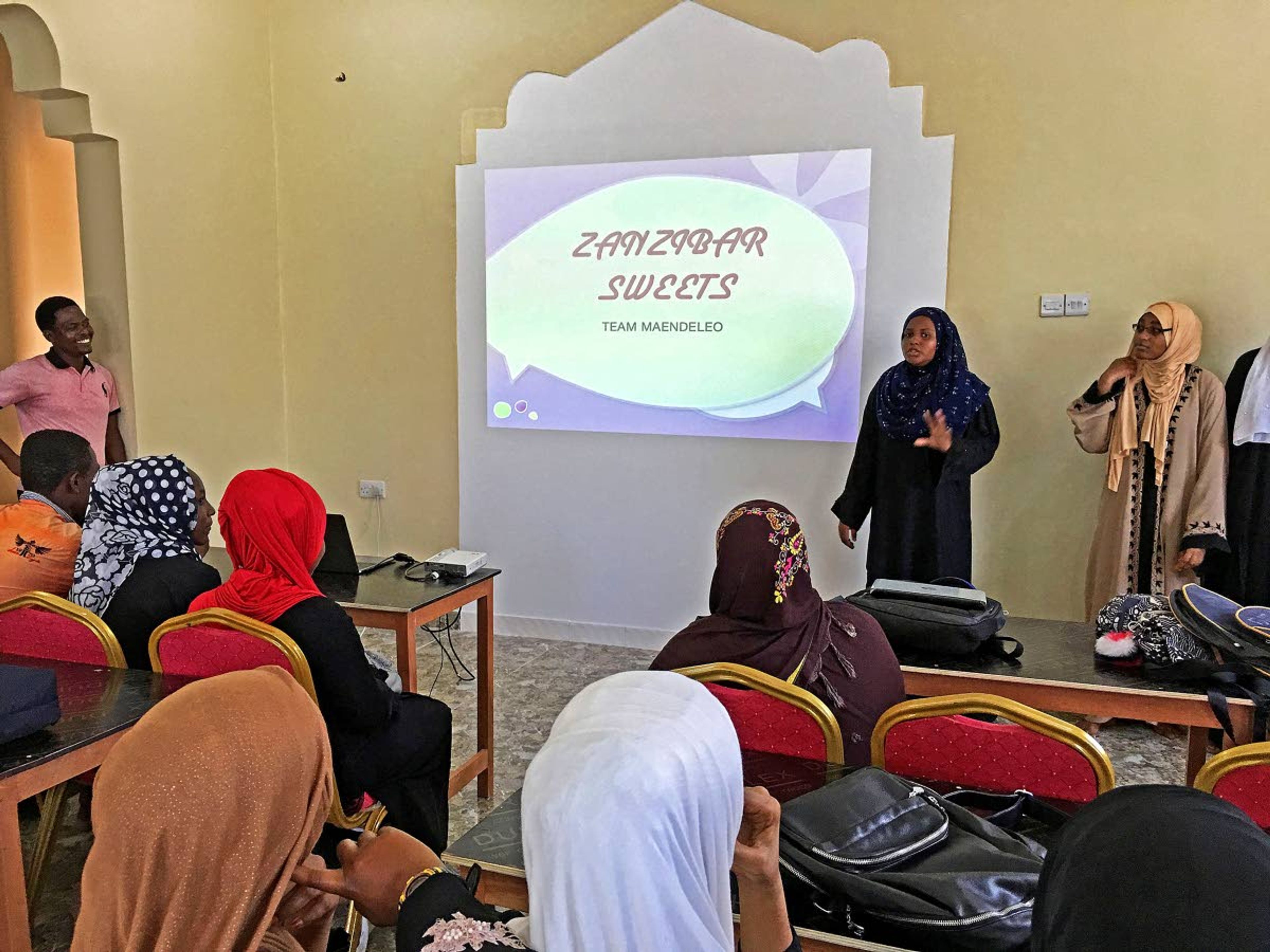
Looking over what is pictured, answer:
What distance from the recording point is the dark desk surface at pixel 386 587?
7.89 feet

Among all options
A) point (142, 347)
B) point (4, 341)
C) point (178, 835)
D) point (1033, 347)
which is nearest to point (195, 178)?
point (142, 347)

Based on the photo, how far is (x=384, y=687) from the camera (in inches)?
77.7

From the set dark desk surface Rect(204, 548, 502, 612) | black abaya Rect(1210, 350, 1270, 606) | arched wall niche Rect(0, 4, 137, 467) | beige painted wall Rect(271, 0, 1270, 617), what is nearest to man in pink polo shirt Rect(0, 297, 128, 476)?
arched wall niche Rect(0, 4, 137, 467)

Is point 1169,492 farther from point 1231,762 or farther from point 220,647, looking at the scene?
point 220,647

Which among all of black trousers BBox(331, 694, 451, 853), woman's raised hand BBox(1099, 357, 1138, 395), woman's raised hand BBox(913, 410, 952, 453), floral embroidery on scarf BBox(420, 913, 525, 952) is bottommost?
black trousers BBox(331, 694, 451, 853)

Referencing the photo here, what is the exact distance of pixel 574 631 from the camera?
4.33 meters

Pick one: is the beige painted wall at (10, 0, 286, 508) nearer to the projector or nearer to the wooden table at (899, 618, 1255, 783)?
the projector

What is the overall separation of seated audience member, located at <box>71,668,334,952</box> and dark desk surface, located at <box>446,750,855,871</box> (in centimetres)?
26

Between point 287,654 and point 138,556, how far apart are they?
0.58m

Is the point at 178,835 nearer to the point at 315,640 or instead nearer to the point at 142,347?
the point at 315,640

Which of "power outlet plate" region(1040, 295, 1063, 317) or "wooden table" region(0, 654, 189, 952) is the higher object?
"power outlet plate" region(1040, 295, 1063, 317)

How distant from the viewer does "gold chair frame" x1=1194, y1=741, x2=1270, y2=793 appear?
1271 millimetres

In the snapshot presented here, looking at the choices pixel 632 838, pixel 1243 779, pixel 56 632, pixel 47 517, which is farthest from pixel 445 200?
pixel 632 838

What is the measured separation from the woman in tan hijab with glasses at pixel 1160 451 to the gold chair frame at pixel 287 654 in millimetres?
2692
